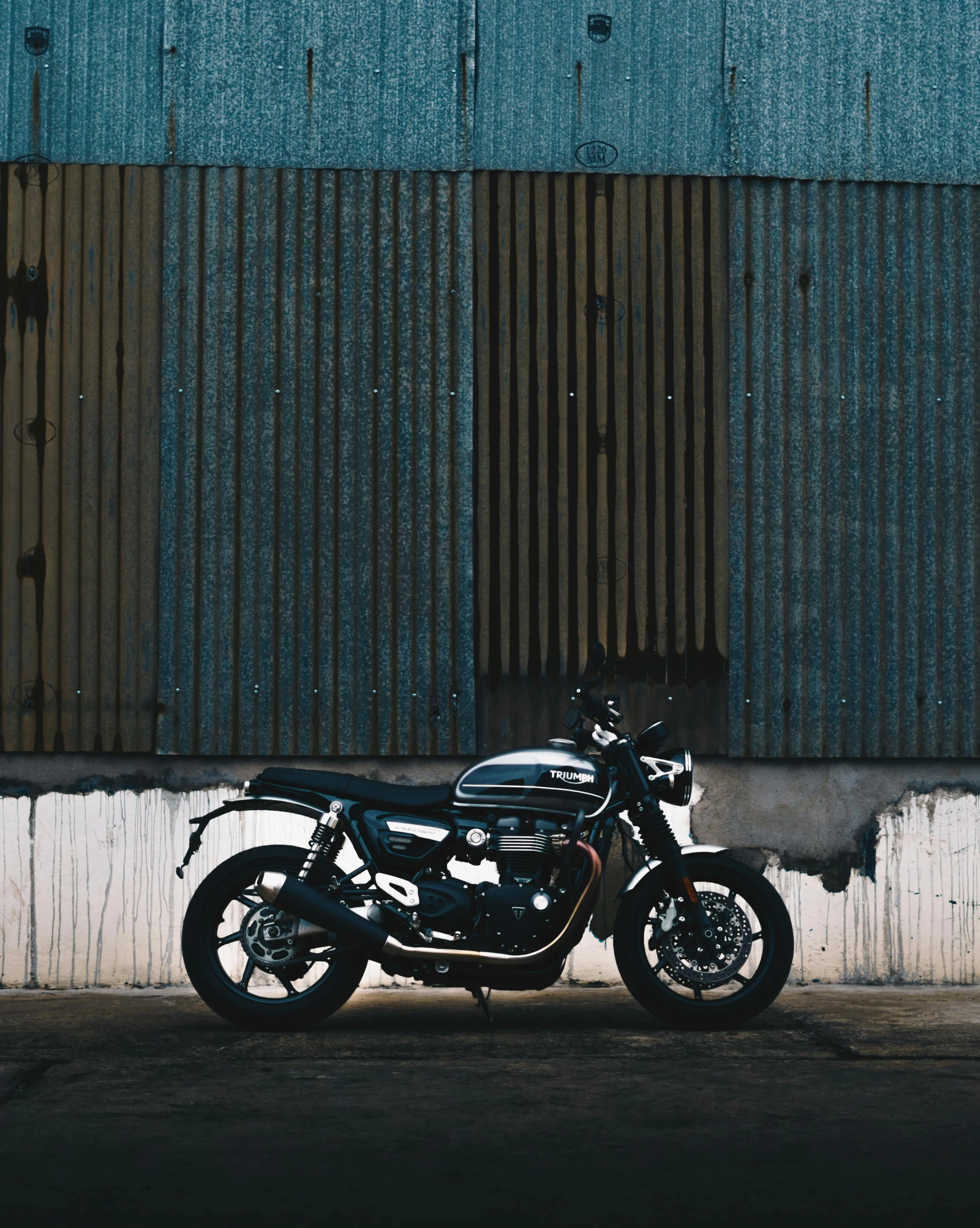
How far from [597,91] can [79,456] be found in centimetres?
339

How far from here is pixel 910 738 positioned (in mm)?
7648

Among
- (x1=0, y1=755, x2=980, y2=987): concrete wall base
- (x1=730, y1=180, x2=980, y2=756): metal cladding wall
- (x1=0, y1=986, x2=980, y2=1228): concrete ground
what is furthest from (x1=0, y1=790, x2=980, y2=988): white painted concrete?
(x1=730, y1=180, x2=980, y2=756): metal cladding wall

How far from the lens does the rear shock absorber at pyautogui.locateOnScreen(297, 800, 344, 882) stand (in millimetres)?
6164

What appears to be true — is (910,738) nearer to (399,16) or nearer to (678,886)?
(678,886)

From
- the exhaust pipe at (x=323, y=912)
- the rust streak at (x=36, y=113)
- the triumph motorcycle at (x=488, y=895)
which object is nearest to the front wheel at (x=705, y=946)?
the triumph motorcycle at (x=488, y=895)

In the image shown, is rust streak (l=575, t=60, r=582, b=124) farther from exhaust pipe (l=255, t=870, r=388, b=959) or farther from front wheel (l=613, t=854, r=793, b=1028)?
exhaust pipe (l=255, t=870, r=388, b=959)

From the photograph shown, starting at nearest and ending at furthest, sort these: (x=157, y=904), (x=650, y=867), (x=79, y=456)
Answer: (x=650, y=867)
(x=157, y=904)
(x=79, y=456)

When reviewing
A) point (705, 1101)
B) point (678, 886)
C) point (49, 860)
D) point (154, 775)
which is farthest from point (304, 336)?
point (705, 1101)

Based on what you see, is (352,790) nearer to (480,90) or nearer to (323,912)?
(323,912)

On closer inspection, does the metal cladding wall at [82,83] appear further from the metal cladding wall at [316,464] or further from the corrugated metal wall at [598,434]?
the corrugated metal wall at [598,434]

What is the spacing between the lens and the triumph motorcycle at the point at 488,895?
6055 mm

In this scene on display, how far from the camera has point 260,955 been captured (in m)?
6.07

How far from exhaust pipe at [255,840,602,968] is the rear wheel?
0.29 ft

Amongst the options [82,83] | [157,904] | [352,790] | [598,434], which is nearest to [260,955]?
[352,790]
